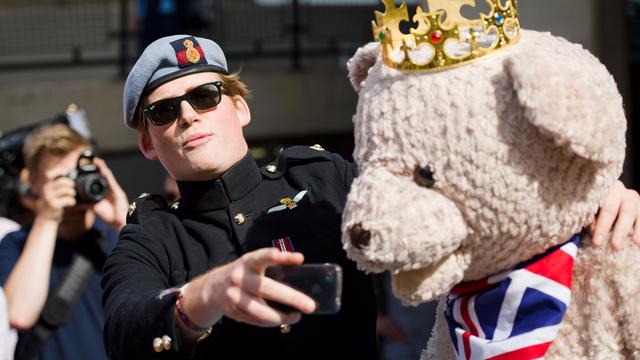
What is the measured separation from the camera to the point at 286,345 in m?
2.22

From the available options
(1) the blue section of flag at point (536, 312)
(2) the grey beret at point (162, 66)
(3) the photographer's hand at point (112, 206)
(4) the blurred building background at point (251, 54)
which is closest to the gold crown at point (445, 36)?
(1) the blue section of flag at point (536, 312)

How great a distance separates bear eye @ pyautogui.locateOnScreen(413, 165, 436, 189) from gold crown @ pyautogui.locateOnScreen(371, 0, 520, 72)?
0.17 meters

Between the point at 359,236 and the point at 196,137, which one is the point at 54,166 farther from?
the point at 359,236

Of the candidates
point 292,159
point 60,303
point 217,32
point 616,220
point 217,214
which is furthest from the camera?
point 217,32

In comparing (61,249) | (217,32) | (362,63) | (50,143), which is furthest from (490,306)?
(217,32)

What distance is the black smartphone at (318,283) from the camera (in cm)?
161

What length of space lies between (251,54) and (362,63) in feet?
25.3

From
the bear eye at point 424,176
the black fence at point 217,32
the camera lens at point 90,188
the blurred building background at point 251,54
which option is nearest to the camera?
the bear eye at point 424,176

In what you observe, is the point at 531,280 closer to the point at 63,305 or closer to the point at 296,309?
the point at 296,309

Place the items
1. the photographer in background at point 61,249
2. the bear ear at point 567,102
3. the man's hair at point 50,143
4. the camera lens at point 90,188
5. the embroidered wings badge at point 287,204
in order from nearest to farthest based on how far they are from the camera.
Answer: the bear ear at point 567,102 < the embroidered wings badge at point 287,204 < the photographer in background at point 61,249 < the camera lens at point 90,188 < the man's hair at point 50,143

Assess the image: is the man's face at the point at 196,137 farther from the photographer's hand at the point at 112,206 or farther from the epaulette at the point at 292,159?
the photographer's hand at the point at 112,206

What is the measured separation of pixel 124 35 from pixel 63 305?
5729mm

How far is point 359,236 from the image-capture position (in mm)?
1625

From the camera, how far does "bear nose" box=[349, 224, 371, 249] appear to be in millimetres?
1614
